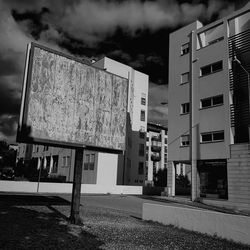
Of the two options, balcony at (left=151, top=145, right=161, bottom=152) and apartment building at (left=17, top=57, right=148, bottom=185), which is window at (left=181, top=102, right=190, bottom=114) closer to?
apartment building at (left=17, top=57, right=148, bottom=185)

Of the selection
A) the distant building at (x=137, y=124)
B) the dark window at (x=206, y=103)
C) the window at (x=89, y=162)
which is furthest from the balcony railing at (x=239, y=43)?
the distant building at (x=137, y=124)

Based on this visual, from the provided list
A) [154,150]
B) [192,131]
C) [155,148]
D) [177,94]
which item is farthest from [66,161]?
[155,148]

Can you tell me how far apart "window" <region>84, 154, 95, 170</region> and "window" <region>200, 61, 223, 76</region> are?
2027 cm

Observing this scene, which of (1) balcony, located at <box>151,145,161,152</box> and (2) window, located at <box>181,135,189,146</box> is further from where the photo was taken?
(1) balcony, located at <box>151,145,161,152</box>

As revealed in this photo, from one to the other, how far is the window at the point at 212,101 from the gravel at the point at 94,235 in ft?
55.8

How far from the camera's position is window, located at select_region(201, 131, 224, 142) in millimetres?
25656

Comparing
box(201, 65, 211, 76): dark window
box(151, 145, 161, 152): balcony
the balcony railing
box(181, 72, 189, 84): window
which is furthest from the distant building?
the balcony railing

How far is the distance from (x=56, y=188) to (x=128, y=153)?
21.0 meters

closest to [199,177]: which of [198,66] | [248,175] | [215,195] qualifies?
[215,195]

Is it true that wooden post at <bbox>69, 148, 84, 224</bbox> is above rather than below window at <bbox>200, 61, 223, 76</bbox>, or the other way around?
below

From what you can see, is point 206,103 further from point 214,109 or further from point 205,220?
point 205,220

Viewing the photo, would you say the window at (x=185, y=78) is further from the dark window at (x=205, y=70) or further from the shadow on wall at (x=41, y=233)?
the shadow on wall at (x=41, y=233)

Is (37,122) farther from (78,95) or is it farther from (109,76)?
(109,76)

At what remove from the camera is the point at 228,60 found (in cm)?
2612
